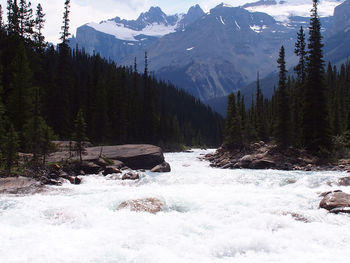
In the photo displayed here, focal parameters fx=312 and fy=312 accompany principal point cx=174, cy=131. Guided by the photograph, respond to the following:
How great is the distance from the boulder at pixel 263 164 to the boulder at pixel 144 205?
781 inches

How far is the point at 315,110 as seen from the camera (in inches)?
1319

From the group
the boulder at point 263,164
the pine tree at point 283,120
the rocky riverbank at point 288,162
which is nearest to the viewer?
the rocky riverbank at point 288,162

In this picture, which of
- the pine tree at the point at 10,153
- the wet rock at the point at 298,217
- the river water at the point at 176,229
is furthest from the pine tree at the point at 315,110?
the pine tree at the point at 10,153

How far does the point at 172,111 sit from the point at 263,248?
127047 millimetres

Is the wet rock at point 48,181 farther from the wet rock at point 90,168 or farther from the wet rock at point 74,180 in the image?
the wet rock at point 90,168

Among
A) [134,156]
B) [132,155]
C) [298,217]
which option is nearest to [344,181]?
[298,217]

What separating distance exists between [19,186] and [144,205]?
7084 mm

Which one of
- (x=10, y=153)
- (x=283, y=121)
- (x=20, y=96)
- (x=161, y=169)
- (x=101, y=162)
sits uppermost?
(x=20, y=96)

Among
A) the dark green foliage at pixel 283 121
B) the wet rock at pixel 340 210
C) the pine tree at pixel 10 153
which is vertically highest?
the dark green foliage at pixel 283 121

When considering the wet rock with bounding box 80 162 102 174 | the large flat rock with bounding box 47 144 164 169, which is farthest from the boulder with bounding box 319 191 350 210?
the large flat rock with bounding box 47 144 164 169

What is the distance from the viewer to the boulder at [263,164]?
101ft

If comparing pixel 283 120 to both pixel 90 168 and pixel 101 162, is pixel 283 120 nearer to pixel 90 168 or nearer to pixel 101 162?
pixel 101 162

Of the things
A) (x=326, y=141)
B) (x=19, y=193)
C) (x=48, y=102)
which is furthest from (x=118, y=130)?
→ (x=19, y=193)

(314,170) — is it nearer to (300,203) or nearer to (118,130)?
(300,203)
